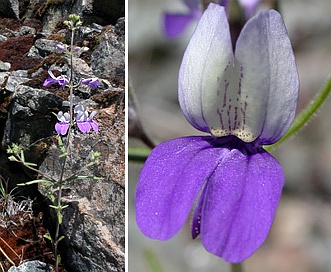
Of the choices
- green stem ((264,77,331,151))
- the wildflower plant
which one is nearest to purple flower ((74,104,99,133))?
the wildflower plant

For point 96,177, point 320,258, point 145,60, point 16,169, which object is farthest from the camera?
point 145,60

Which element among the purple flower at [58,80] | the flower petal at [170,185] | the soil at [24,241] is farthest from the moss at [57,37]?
the flower petal at [170,185]

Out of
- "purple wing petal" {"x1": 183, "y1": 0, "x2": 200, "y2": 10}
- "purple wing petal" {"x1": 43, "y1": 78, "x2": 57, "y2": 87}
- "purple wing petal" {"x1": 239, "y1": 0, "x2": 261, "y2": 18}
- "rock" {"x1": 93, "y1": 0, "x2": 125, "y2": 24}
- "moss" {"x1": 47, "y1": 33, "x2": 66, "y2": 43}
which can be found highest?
"purple wing petal" {"x1": 239, "y1": 0, "x2": 261, "y2": 18}

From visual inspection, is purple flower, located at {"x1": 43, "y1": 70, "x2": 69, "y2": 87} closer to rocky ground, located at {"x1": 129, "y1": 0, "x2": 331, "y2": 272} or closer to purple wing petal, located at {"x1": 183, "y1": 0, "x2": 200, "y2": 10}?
purple wing petal, located at {"x1": 183, "y1": 0, "x2": 200, "y2": 10}

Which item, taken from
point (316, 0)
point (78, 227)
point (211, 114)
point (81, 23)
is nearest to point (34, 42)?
point (81, 23)

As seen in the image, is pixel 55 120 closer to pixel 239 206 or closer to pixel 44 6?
pixel 44 6

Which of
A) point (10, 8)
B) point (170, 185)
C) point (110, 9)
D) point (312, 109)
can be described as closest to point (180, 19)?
point (110, 9)

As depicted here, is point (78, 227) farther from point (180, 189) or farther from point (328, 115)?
point (328, 115)
